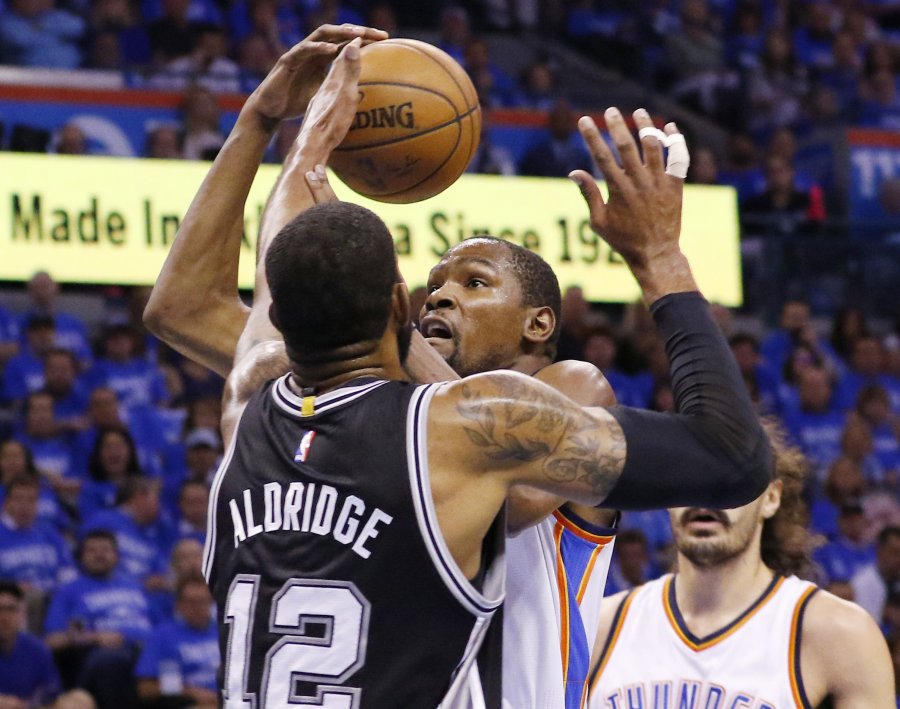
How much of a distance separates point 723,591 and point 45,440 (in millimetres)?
5253

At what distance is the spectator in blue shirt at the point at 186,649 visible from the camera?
24.6ft

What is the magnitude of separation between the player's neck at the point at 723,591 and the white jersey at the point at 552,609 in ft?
4.96

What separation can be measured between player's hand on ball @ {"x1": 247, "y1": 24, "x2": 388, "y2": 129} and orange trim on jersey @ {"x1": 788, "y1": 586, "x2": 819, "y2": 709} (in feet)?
7.24

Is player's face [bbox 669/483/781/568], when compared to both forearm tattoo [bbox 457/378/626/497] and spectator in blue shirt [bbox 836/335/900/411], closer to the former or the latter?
forearm tattoo [bbox 457/378/626/497]

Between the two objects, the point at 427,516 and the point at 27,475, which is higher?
the point at 427,516

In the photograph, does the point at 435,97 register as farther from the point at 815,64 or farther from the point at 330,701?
the point at 815,64

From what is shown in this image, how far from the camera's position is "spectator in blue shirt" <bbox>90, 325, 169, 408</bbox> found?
30.3 ft

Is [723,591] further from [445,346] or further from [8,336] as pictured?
[8,336]

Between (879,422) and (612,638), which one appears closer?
(612,638)

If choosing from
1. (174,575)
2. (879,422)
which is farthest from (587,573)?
(879,422)

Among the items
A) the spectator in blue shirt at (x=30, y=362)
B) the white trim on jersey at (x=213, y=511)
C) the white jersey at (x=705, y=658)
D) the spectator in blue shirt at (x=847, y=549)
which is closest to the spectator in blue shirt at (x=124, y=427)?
the spectator in blue shirt at (x=30, y=362)

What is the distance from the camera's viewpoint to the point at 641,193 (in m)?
2.56

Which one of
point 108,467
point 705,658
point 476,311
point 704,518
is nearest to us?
point 476,311

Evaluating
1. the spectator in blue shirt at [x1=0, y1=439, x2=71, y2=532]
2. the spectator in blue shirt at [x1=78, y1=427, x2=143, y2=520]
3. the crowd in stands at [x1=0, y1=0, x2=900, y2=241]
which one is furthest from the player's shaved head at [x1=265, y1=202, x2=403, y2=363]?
the crowd in stands at [x1=0, y1=0, x2=900, y2=241]
